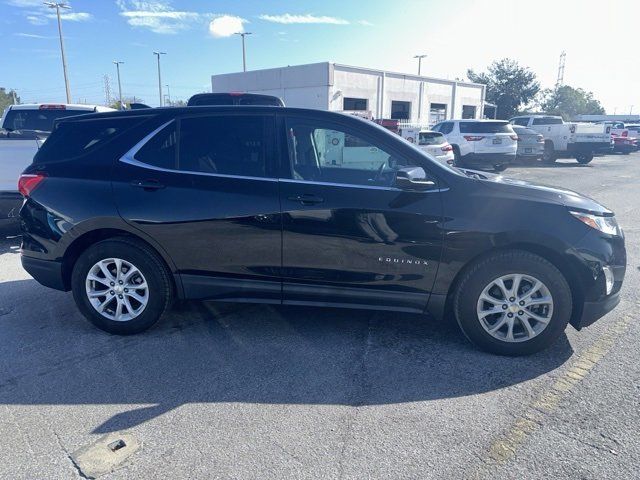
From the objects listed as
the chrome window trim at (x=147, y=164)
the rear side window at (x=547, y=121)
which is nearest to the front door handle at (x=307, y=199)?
the chrome window trim at (x=147, y=164)

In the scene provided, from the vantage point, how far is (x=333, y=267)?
3.62 metres

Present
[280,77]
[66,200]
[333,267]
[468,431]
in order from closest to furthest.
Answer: [468,431], [333,267], [66,200], [280,77]

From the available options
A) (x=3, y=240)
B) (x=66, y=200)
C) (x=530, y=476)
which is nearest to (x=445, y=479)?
(x=530, y=476)

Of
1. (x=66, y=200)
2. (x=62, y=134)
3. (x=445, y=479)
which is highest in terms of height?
(x=62, y=134)

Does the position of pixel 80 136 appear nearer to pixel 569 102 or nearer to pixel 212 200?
pixel 212 200

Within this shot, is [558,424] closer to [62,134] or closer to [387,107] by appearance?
[62,134]

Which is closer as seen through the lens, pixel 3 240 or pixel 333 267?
pixel 333 267

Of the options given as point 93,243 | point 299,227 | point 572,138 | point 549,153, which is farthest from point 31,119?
point 549,153

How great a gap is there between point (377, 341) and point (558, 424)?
1425mm

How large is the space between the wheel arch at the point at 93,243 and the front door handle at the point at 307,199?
117 centimetres

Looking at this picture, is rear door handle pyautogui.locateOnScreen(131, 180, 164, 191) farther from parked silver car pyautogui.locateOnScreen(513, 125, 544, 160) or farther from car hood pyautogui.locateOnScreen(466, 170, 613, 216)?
parked silver car pyautogui.locateOnScreen(513, 125, 544, 160)

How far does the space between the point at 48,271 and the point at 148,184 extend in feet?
3.89

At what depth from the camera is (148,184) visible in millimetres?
3736

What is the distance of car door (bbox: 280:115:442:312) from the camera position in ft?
11.5
